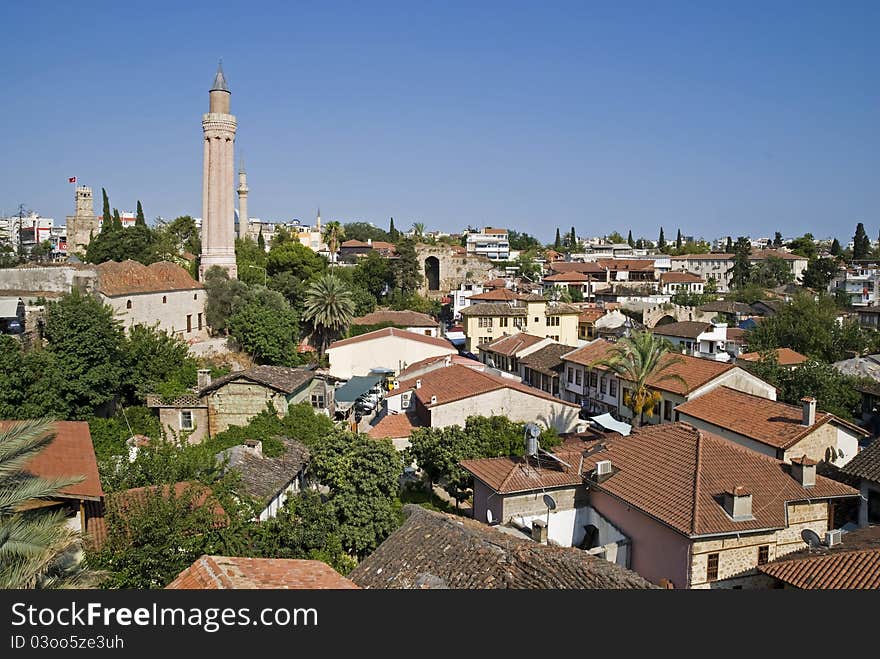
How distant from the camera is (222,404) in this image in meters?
28.8

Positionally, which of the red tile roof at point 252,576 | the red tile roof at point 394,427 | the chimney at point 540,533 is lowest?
the red tile roof at point 394,427

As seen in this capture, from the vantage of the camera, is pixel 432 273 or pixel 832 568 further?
pixel 432 273

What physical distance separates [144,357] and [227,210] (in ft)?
70.1

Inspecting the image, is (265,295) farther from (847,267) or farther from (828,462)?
(847,267)

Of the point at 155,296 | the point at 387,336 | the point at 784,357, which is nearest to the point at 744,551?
the point at 784,357

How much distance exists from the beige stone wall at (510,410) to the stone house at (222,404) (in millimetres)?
6667

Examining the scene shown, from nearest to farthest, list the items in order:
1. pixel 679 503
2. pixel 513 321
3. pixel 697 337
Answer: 1. pixel 679 503
2. pixel 697 337
3. pixel 513 321

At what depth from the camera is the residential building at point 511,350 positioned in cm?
4434

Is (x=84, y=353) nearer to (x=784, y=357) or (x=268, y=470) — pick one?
(x=268, y=470)

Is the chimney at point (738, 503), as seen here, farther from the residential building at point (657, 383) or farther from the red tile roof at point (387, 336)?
the red tile roof at point (387, 336)

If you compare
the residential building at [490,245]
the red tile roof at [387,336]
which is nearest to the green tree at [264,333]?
the red tile roof at [387,336]

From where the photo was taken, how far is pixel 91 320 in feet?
91.8

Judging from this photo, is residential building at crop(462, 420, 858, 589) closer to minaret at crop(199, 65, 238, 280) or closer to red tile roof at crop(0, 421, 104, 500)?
red tile roof at crop(0, 421, 104, 500)

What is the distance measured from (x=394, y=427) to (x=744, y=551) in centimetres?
1743
